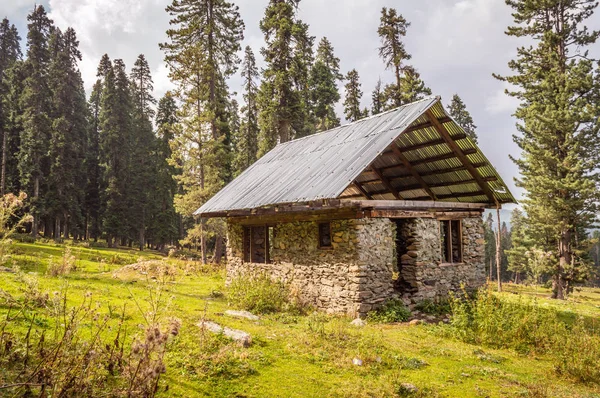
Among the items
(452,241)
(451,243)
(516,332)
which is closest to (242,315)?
(516,332)

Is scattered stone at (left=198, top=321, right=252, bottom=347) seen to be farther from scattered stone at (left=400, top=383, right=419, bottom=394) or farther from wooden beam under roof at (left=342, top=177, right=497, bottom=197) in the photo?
wooden beam under roof at (left=342, top=177, right=497, bottom=197)

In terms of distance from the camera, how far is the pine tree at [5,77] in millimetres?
34188

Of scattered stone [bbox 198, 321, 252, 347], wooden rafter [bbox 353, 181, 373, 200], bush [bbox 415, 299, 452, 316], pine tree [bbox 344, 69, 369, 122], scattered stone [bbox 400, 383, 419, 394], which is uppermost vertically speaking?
pine tree [bbox 344, 69, 369, 122]

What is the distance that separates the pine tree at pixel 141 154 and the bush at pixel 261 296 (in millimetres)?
33338

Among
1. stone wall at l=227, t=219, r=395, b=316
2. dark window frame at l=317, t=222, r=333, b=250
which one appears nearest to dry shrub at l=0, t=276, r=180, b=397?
stone wall at l=227, t=219, r=395, b=316

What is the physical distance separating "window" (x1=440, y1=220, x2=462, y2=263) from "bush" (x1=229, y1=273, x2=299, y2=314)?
6328 mm

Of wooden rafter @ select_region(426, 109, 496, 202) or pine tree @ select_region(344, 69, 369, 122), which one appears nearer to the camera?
wooden rafter @ select_region(426, 109, 496, 202)

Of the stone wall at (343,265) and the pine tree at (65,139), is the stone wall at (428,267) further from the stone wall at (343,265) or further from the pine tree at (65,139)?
the pine tree at (65,139)

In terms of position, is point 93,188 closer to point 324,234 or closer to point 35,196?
point 35,196

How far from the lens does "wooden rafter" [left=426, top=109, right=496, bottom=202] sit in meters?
12.0

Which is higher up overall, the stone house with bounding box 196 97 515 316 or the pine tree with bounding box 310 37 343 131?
the pine tree with bounding box 310 37 343 131

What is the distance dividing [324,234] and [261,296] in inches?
114

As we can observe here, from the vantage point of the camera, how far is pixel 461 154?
12.9 meters

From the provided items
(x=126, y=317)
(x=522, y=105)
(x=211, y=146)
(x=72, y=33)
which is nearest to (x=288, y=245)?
(x=126, y=317)
